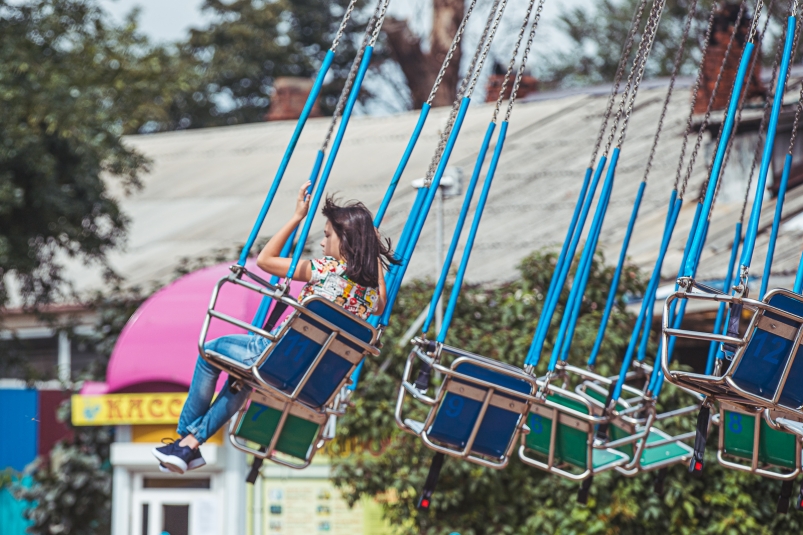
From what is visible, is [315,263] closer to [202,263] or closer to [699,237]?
[699,237]

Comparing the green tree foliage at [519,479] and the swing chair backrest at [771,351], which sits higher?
the swing chair backrest at [771,351]

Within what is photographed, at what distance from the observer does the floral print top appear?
5535 mm

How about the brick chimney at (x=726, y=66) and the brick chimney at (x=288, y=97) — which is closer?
the brick chimney at (x=726, y=66)

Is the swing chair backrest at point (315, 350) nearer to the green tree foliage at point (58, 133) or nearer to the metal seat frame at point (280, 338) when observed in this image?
the metal seat frame at point (280, 338)

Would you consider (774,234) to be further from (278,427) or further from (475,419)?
(278,427)

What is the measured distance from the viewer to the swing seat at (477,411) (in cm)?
597

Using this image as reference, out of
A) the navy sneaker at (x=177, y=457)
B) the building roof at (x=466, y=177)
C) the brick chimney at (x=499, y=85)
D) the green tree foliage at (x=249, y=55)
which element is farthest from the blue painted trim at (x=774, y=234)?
the green tree foliage at (x=249, y=55)

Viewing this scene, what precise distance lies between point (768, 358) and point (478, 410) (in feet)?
4.76

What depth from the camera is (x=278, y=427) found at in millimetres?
6270

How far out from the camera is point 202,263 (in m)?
11.8

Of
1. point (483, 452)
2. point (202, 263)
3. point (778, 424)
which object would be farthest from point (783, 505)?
point (202, 263)

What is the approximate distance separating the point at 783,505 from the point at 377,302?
98.3 inches

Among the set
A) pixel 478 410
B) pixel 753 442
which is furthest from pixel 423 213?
pixel 753 442

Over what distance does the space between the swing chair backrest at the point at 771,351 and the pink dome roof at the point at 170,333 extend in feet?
16.1
